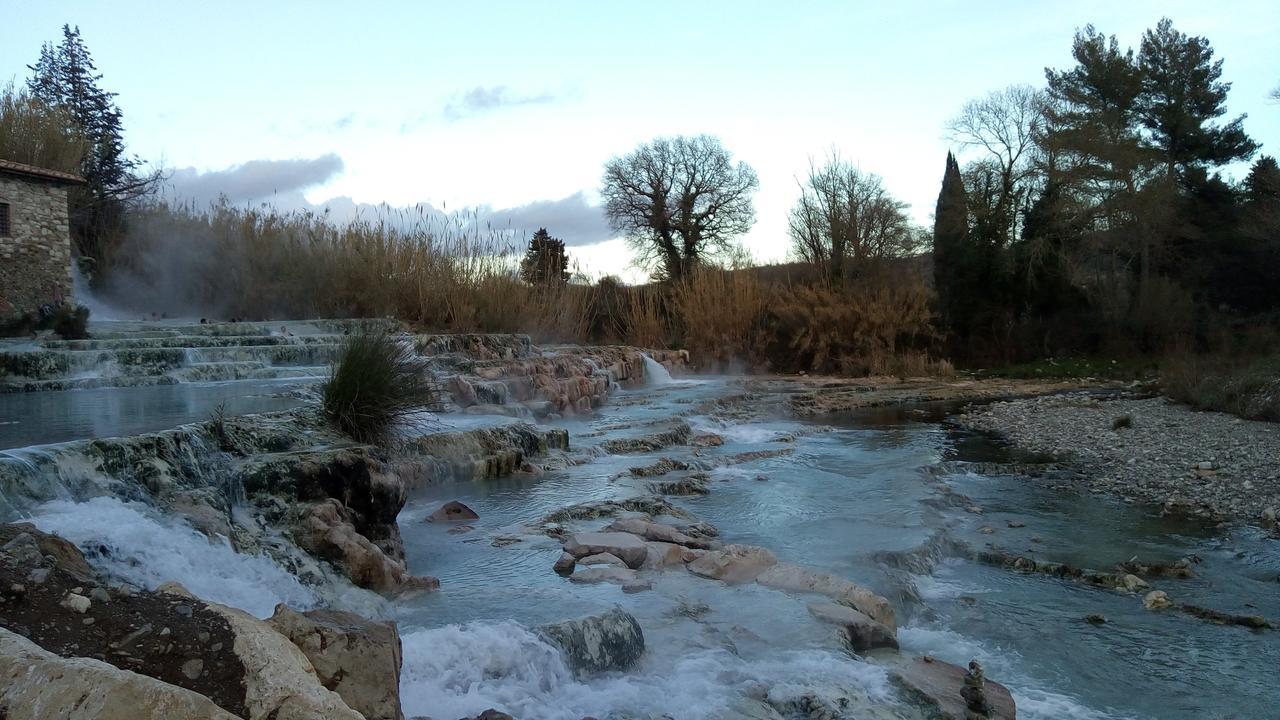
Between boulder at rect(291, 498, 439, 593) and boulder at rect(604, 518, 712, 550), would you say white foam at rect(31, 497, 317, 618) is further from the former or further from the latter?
boulder at rect(604, 518, 712, 550)

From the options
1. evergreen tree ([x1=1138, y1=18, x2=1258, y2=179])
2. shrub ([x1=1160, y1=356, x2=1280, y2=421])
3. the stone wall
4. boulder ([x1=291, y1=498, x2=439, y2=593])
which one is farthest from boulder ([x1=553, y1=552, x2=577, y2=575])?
evergreen tree ([x1=1138, y1=18, x2=1258, y2=179])

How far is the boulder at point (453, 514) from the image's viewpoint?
20.5 feet

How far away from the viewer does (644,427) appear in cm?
1032

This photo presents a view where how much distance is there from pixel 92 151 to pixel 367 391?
54.8 ft

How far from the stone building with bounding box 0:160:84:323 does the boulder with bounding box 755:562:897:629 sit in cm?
1280

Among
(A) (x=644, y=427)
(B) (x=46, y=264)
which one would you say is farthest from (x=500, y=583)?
(B) (x=46, y=264)

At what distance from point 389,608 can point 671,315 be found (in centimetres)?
1876

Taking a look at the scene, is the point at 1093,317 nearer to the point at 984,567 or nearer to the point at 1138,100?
the point at 1138,100

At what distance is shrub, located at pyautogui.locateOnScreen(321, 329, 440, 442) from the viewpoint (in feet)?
21.7

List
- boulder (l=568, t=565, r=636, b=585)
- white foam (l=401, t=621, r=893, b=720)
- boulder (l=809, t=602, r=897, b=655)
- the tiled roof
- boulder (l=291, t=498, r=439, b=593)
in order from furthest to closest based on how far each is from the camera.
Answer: the tiled roof → boulder (l=568, t=565, r=636, b=585) → boulder (l=291, t=498, r=439, b=593) → boulder (l=809, t=602, r=897, b=655) → white foam (l=401, t=621, r=893, b=720)

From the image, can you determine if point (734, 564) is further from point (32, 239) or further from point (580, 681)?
point (32, 239)

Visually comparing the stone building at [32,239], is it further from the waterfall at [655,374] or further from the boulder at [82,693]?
the boulder at [82,693]

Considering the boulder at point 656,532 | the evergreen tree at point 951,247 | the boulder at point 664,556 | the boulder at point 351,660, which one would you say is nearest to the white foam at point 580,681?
the boulder at point 351,660

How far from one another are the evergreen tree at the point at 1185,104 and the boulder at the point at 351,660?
2783cm
